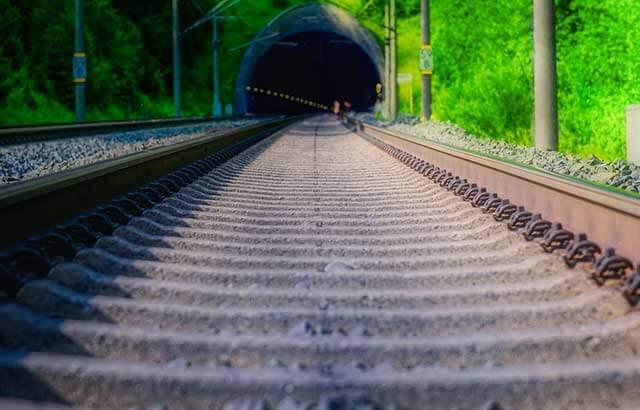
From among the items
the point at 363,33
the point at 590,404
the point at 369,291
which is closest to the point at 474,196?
the point at 369,291

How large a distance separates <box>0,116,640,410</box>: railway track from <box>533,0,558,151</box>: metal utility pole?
305 inches

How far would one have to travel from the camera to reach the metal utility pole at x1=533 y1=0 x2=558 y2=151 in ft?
40.0

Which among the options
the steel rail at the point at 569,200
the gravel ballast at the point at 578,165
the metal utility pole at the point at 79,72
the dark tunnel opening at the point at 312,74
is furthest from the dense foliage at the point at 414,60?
the steel rail at the point at 569,200

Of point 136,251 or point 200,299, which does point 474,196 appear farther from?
point 200,299

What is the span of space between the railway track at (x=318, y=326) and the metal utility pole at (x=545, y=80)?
7737mm

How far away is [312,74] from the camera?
268 feet

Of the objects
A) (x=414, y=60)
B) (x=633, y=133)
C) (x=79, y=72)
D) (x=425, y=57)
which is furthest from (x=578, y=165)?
(x=414, y=60)

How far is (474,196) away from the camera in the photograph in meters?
6.46

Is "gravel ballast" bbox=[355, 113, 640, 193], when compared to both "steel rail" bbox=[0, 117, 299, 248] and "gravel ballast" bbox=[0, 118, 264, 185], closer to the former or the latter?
"steel rail" bbox=[0, 117, 299, 248]

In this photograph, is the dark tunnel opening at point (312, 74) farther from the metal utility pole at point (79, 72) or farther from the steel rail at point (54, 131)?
the steel rail at point (54, 131)

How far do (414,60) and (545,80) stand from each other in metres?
46.5

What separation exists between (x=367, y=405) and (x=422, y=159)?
29.5ft

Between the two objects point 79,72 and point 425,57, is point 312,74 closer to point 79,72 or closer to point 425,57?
point 79,72

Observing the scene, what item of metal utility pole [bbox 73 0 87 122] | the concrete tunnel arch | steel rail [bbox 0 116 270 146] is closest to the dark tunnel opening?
the concrete tunnel arch
